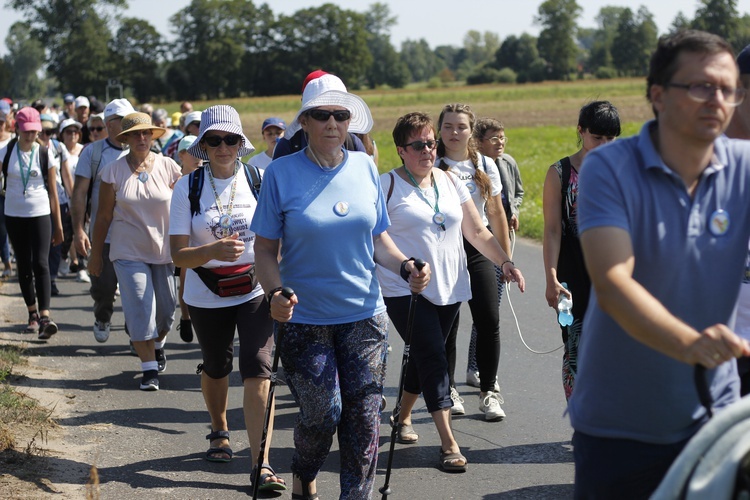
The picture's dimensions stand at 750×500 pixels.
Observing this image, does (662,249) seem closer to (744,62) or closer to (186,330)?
(744,62)

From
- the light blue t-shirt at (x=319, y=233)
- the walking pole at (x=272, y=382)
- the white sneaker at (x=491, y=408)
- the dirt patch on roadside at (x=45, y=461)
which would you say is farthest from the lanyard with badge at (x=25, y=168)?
the light blue t-shirt at (x=319, y=233)

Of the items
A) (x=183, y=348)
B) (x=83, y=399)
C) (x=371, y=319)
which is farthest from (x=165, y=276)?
(x=371, y=319)

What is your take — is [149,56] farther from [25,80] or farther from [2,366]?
[2,366]

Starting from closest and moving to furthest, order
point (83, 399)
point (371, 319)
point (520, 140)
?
point (371, 319) → point (83, 399) → point (520, 140)

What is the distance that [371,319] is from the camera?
4953mm

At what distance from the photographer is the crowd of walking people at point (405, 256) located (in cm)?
298

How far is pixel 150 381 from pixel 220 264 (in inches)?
91.4

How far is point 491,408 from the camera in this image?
695cm

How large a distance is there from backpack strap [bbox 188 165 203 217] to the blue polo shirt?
346cm

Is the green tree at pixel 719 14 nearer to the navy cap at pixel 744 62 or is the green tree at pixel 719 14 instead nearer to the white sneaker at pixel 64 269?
the white sneaker at pixel 64 269

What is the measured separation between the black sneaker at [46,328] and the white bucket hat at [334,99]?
5.35m

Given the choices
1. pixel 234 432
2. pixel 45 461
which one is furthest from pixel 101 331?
pixel 45 461

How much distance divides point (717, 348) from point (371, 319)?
2416mm

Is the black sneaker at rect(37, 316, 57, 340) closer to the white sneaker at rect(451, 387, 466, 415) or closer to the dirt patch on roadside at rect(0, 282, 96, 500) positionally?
the dirt patch on roadside at rect(0, 282, 96, 500)
